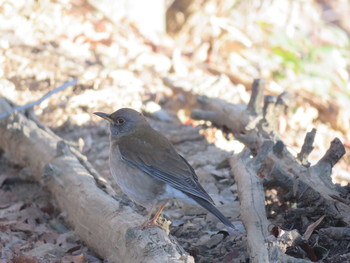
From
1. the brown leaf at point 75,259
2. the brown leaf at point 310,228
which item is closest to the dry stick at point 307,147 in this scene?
the brown leaf at point 310,228

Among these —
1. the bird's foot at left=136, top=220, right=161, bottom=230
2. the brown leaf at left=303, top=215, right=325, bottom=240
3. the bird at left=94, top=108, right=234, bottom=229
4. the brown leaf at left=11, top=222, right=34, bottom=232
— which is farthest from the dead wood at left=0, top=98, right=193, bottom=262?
the brown leaf at left=303, top=215, right=325, bottom=240

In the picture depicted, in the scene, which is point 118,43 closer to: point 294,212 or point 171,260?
point 294,212

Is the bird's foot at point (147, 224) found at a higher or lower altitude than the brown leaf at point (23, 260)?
higher

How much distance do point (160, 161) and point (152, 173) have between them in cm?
15

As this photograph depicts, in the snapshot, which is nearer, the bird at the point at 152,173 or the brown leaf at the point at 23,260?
the brown leaf at the point at 23,260

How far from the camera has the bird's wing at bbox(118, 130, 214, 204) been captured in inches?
195

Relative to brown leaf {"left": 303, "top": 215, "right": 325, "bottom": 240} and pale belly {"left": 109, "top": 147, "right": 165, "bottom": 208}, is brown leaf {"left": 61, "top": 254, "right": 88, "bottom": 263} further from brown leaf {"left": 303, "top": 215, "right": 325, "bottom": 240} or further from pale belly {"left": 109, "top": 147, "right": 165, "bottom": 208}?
brown leaf {"left": 303, "top": 215, "right": 325, "bottom": 240}

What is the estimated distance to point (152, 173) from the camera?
16.8ft

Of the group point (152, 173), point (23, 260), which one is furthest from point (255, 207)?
point (23, 260)

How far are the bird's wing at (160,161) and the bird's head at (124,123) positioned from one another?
0.16 meters

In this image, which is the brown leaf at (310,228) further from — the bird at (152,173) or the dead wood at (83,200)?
the dead wood at (83,200)

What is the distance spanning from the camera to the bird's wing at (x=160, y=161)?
195 inches

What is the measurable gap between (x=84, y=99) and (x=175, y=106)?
1.50 metres

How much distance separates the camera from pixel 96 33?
10125 mm
